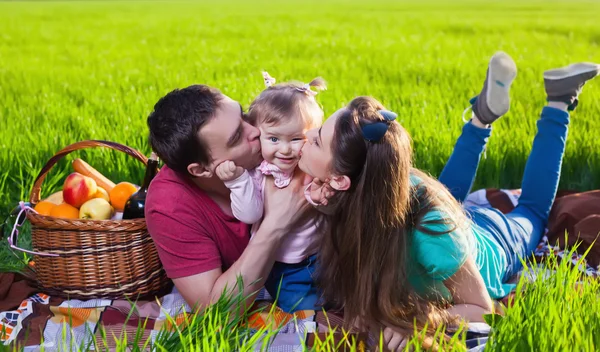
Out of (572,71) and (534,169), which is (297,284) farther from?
(572,71)

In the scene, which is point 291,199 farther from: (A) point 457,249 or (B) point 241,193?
(A) point 457,249

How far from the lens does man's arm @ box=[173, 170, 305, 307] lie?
321 centimetres

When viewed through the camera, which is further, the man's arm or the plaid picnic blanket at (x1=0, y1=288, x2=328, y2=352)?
the plaid picnic blanket at (x1=0, y1=288, x2=328, y2=352)

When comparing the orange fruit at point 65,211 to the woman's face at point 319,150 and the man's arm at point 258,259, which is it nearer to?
the man's arm at point 258,259

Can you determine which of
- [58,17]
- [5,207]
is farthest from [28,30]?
[5,207]

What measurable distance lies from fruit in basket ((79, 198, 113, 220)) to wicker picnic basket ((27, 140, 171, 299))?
16 centimetres

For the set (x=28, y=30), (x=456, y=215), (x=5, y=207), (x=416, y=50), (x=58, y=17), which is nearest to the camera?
(x=456, y=215)

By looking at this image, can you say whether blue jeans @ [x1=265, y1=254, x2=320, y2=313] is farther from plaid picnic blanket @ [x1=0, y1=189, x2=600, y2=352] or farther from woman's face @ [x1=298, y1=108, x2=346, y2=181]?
woman's face @ [x1=298, y1=108, x2=346, y2=181]

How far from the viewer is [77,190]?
3.72 meters

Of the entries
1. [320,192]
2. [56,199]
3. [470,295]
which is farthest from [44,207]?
[470,295]

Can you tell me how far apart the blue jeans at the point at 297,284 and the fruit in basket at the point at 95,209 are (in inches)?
34.2

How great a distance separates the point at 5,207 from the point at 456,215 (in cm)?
291

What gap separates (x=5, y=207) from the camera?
15.4 ft

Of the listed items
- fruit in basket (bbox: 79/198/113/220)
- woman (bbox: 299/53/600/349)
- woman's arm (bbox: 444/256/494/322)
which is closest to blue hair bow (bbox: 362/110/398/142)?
woman (bbox: 299/53/600/349)
